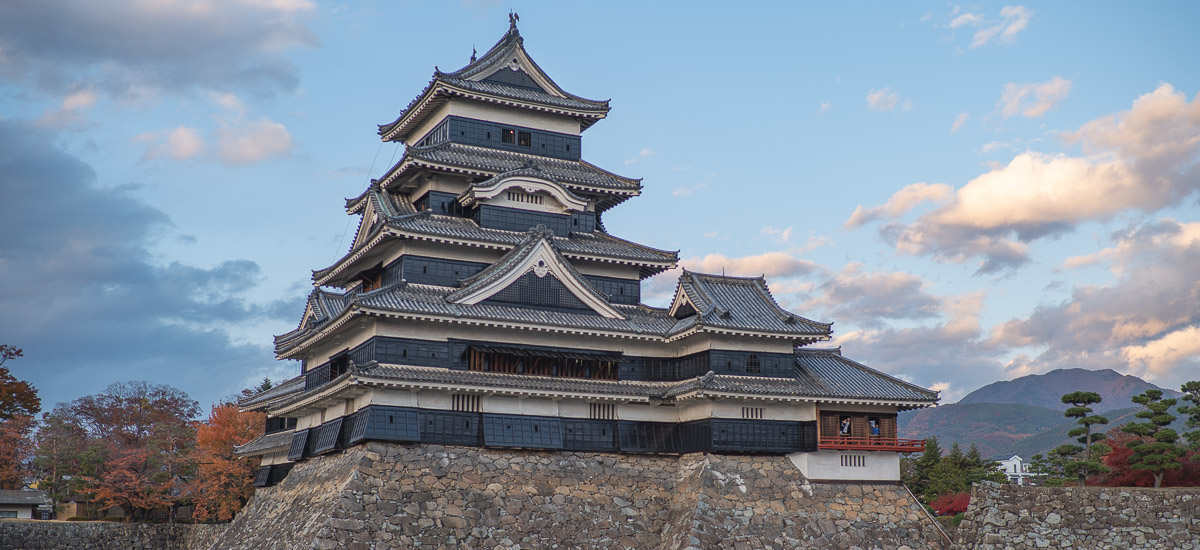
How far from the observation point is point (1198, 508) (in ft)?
106

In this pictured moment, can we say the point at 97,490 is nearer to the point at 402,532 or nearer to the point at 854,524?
the point at 402,532

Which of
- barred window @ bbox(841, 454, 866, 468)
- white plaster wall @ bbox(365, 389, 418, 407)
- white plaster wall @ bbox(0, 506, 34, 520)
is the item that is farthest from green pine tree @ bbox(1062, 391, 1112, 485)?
white plaster wall @ bbox(0, 506, 34, 520)

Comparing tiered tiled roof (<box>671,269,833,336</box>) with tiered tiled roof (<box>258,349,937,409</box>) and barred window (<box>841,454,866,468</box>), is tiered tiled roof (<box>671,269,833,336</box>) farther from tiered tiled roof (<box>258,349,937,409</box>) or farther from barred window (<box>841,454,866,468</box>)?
barred window (<box>841,454,866,468</box>)

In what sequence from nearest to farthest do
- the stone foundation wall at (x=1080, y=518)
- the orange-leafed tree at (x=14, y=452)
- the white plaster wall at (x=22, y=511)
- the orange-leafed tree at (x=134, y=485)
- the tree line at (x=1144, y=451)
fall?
the stone foundation wall at (x=1080, y=518) → the tree line at (x=1144, y=451) → the white plaster wall at (x=22, y=511) → the orange-leafed tree at (x=134, y=485) → the orange-leafed tree at (x=14, y=452)

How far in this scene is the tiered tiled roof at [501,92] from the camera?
4178 cm

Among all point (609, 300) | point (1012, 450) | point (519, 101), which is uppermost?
point (519, 101)

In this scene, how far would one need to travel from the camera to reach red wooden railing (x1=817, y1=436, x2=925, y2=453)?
36.5m

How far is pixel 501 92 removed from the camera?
42.6 metres

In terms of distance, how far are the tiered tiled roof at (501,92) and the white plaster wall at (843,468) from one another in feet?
55.0

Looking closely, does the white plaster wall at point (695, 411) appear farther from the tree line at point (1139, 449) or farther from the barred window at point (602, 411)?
the tree line at point (1139, 449)

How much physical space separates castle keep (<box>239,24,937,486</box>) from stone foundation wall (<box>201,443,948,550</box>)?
0.66 metres

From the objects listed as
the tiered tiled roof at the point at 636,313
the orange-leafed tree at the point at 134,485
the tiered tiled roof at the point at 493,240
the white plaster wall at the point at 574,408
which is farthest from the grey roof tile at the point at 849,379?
the orange-leafed tree at the point at 134,485

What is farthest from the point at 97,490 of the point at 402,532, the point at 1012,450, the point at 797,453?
the point at 1012,450

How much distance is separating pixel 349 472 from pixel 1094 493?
2384cm
